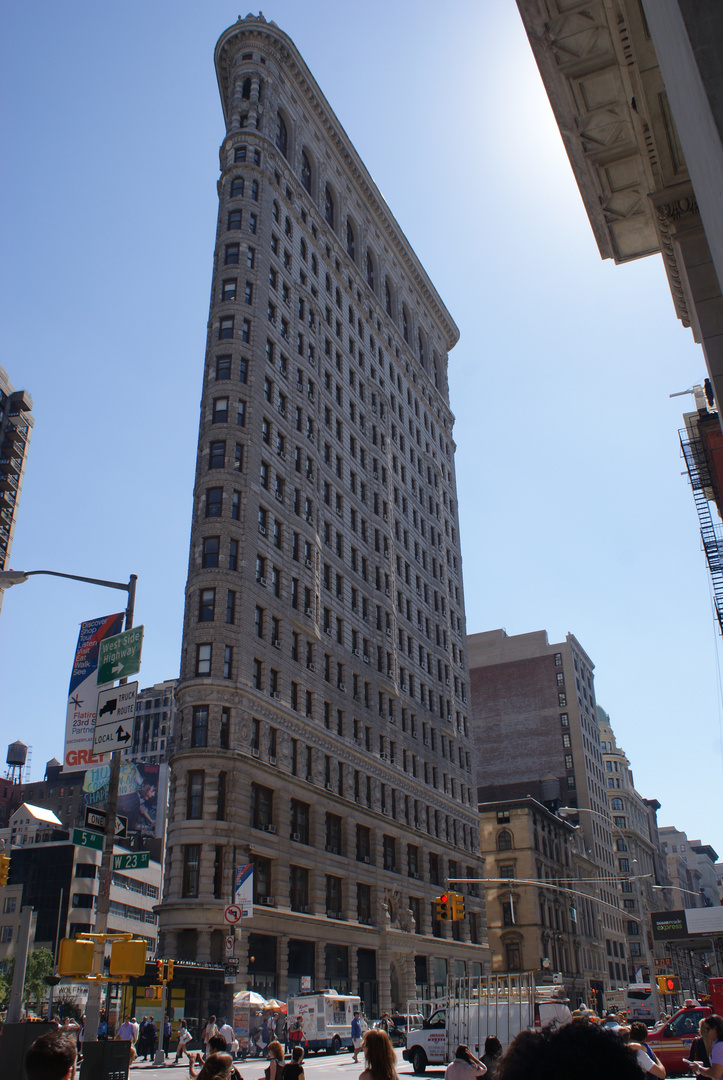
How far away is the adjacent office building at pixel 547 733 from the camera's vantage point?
375ft

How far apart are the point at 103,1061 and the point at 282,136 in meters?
75.8

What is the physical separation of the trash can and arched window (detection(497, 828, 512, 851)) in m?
83.3

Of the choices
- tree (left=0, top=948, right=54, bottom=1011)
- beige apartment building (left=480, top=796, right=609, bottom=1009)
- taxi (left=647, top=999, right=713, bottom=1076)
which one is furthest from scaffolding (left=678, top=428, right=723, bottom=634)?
tree (left=0, top=948, right=54, bottom=1011)

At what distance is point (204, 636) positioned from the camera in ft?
158

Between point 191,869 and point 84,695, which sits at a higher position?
point 84,695

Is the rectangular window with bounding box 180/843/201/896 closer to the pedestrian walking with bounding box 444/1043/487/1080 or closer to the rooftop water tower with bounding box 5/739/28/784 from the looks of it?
the pedestrian walking with bounding box 444/1043/487/1080

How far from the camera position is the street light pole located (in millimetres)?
13219

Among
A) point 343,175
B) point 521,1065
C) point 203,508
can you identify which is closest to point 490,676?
point 343,175

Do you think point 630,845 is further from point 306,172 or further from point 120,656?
point 120,656

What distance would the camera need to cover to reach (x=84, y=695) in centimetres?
1606

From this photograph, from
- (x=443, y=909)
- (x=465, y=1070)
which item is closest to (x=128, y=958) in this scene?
(x=465, y=1070)

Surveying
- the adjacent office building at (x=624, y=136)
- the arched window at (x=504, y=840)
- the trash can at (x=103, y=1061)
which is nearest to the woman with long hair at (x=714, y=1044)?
the trash can at (x=103, y=1061)

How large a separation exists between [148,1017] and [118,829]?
27117 millimetres

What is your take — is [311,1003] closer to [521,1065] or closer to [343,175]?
[521,1065]
